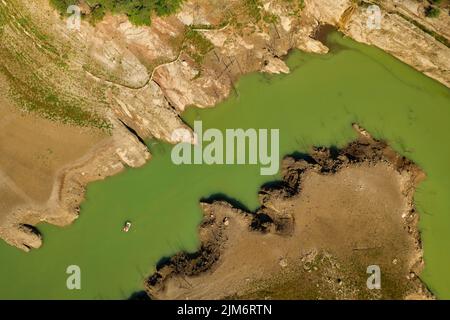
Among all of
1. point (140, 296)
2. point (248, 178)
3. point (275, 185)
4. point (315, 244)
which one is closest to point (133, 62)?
point (248, 178)

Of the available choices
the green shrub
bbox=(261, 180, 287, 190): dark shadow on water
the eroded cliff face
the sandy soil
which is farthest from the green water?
the green shrub

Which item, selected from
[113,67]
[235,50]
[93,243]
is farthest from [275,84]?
[93,243]

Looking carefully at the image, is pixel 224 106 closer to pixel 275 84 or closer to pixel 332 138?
pixel 275 84

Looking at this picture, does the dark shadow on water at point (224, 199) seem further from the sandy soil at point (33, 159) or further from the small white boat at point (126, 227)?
the sandy soil at point (33, 159)

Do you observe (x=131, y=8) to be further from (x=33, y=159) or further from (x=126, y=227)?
(x=126, y=227)

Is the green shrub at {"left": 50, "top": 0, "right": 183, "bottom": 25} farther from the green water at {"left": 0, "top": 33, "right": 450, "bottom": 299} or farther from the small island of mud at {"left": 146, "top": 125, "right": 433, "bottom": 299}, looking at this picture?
the small island of mud at {"left": 146, "top": 125, "right": 433, "bottom": 299}

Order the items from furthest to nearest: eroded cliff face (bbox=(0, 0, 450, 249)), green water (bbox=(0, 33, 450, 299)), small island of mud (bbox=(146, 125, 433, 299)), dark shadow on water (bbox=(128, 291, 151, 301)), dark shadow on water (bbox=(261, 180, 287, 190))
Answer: dark shadow on water (bbox=(261, 180, 287, 190)) < green water (bbox=(0, 33, 450, 299)) < dark shadow on water (bbox=(128, 291, 151, 301)) < eroded cliff face (bbox=(0, 0, 450, 249)) < small island of mud (bbox=(146, 125, 433, 299))
